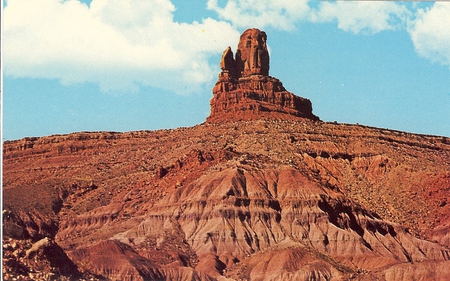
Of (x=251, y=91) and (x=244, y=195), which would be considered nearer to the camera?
(x=244, y=195)

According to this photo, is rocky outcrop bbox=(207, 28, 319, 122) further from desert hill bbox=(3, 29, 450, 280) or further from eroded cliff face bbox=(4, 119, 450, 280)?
eroded cliff face bbox=(4, 119, 450, 280)

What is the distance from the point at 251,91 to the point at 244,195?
38198 mm

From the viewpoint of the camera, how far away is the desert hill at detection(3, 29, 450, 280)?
417 ft

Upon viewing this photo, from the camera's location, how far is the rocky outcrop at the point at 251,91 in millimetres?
170375

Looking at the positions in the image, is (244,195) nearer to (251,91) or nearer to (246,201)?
(246,201)

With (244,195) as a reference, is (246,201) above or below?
below

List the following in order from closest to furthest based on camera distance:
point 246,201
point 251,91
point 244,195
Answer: point 246,201
point 244,195
point 251,91

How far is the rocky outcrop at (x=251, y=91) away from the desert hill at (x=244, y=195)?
0.22 metres

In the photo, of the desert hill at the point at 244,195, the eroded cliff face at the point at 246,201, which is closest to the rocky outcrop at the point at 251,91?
the desert hill at the point at 244,195

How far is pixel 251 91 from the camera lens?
173500 millimetres

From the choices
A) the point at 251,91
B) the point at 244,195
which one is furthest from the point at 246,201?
the point at 251,91

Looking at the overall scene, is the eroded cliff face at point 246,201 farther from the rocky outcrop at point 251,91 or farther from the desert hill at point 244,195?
the rocky outcrop at point 251,91

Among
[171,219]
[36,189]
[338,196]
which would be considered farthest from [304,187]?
[36,189]

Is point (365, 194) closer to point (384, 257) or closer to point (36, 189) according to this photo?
point (384, 257)
